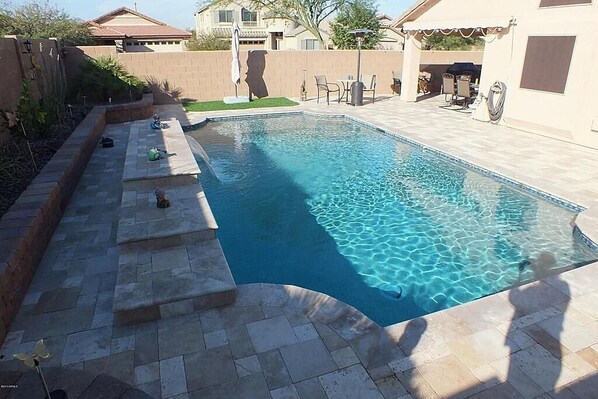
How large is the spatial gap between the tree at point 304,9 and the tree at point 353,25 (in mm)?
1319

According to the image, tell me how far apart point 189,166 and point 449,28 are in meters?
10.4

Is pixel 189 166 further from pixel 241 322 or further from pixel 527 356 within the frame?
pixel 527 356

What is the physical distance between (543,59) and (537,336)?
29.5ft

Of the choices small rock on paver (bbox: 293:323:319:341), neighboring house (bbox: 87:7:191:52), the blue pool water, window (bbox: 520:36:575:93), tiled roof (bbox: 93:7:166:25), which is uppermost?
tiled roof (bbox: 93:7:166:25)

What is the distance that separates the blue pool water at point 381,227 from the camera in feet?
16.3

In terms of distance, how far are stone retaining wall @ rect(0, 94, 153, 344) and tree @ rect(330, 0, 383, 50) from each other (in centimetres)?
1994

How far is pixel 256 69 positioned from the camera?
16297 millimetres

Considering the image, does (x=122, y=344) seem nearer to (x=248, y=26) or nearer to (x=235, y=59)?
(x=235, y=59)

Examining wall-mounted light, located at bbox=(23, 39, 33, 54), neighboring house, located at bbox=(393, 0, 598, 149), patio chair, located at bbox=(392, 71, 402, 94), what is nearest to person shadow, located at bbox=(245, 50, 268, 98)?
patio chair, located at bbox=(392, 71, 402, 94)

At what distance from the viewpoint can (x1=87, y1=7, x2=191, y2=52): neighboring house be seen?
102 ft

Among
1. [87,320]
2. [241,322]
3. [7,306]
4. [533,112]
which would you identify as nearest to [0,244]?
[7,306]

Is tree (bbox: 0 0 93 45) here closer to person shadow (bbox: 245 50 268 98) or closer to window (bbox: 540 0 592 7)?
person shadow (bbox: 245 50 268 98)

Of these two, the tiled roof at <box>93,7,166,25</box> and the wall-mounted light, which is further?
the tiled roof at <box>93,7,166,25</box>

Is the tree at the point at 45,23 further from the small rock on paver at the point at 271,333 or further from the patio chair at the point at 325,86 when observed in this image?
the small rock on paver at the point at 271,333
